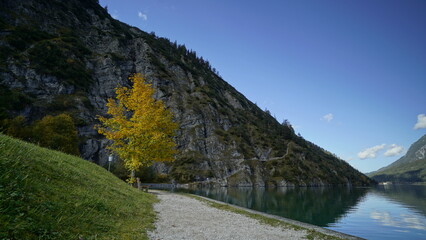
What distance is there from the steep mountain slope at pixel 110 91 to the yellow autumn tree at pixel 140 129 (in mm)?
40207

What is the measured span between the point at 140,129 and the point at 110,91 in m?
93.1

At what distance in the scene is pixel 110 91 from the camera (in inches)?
4518

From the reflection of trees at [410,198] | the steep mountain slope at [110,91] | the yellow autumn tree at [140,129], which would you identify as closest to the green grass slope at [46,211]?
the yellow autumn tree at [140,129]

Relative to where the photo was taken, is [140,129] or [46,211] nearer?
[46,211]

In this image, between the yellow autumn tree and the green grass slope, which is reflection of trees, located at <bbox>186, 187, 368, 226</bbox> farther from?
the green grass slope

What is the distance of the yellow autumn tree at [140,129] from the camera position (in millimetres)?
32281

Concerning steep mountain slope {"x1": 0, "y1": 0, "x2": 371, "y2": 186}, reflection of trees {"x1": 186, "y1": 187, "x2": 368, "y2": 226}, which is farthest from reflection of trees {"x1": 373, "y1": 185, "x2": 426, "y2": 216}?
steep mountain slope {"x1": 0, "y1": 0, "x2": 371, "y2": 186}

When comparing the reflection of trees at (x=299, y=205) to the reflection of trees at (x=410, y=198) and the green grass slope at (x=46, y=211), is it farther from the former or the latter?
the green grass slope at (x=46, y=211)

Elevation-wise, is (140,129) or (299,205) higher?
(140,129)

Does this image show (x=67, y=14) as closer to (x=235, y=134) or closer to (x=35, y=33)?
(x=35, y=33)

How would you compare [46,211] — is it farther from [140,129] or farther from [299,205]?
[299,205]

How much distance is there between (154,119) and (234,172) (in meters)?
103

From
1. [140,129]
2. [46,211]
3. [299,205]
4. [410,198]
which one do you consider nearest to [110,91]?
[140,129]

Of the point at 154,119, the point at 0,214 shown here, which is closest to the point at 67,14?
the point at 154,119
